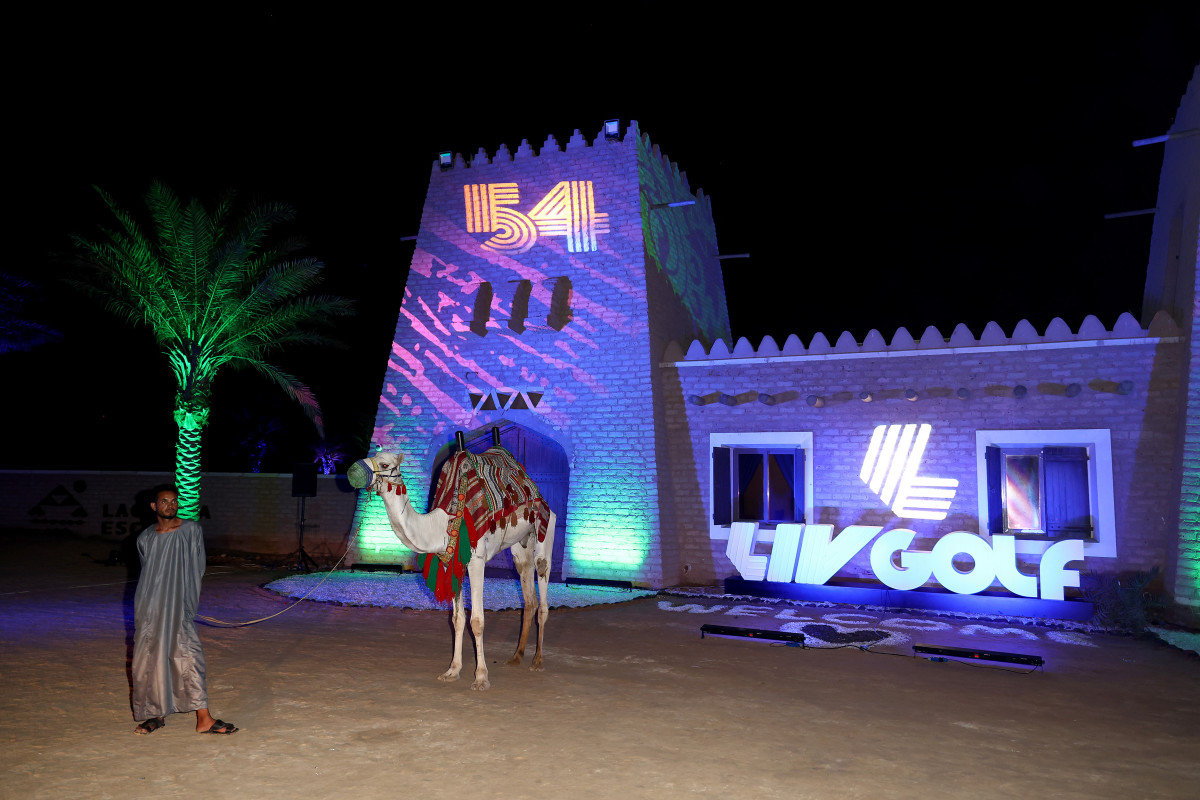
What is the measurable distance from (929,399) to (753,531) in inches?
140

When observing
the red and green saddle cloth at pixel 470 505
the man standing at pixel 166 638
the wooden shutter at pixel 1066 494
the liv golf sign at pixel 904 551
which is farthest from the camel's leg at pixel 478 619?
the wooden shutter at pixel 1066 494

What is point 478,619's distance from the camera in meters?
7.34

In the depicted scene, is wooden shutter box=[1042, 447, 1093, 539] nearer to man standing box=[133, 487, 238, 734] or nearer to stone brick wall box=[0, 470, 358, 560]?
man standing box=[133, 487, 238, 734]

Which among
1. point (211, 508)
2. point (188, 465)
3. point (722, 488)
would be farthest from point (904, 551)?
point (211, 508)

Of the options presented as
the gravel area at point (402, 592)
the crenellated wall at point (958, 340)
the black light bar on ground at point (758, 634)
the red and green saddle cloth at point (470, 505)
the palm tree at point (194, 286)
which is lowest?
the gravel area at point (402, 592)

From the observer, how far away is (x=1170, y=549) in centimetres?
1074

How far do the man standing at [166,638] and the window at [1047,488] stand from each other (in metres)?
10.8

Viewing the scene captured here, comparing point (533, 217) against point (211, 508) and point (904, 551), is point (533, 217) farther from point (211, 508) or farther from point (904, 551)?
point (211, 508)

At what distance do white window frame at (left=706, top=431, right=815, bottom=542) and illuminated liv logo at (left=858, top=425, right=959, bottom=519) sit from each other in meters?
0.91

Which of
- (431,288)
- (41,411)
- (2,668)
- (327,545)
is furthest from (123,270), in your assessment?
(41,411)

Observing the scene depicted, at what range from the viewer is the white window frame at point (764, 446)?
1312 centimetres

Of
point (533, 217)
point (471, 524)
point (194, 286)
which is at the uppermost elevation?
point (533, 217)

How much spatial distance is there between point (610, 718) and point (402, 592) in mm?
7240

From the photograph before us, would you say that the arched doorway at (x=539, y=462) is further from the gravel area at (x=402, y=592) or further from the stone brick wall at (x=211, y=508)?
the stone brick wall at (x=211, y=508)
